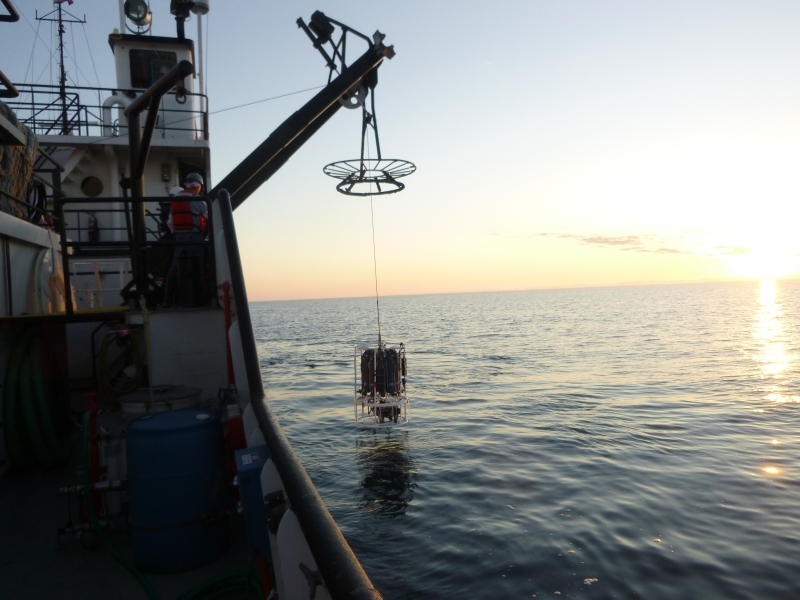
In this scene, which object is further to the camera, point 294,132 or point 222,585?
point 294,132

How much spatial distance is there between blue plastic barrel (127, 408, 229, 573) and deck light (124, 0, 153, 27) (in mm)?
13430

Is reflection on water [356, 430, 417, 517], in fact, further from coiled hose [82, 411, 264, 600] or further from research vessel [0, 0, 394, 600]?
coiled hose [82, 411, 264, 600]

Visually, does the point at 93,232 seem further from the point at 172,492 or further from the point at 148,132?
the point at 172,492

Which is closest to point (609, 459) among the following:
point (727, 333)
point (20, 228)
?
point (20, 228)

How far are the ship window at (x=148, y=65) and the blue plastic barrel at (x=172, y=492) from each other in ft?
40.9

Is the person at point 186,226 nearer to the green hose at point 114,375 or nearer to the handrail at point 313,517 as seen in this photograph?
the green hose at point 114,375

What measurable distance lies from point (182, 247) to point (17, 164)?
11.8 feet

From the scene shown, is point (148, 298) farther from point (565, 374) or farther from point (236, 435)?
point (565, 374)

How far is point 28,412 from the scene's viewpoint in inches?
215

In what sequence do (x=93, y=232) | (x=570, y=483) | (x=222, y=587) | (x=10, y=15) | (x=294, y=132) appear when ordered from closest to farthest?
(x=222, y=587), (x=10, y=15), (x=294, y=132), (x=570, y=483), (x=93, y=232)

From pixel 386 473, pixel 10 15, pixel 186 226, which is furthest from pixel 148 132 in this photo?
pixel 386 473

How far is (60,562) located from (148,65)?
13.0 meters

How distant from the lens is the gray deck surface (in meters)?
3.87

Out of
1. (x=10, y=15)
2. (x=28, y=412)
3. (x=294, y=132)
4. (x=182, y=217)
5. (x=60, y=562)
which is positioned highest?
(x=10, y=15)
